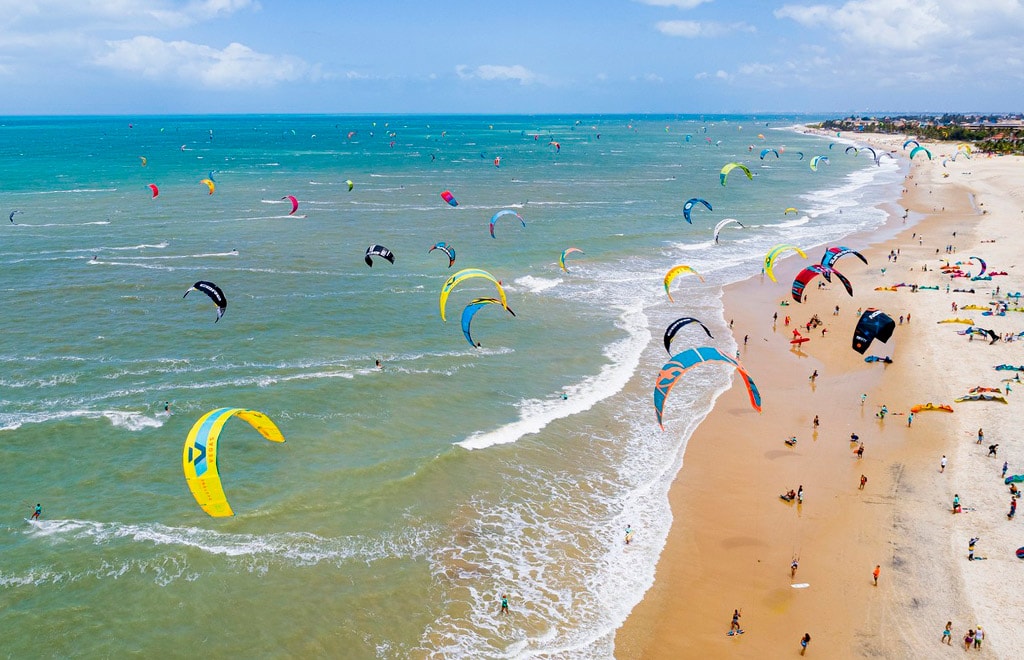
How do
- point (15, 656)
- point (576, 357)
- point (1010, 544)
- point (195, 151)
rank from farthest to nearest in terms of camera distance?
1. point (195, 151)
2. point (576, 357)
3. point (1010, 544)
4. point (15, 656)

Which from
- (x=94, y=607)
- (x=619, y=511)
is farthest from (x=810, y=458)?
(x=94, y=607)

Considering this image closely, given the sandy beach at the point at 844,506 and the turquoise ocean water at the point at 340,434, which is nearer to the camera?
the sandy beach at the point at 844,506

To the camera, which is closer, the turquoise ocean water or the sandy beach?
the sandy beach

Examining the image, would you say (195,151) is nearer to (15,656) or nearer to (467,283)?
(467,283)

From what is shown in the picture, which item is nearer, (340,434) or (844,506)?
(844,506)
